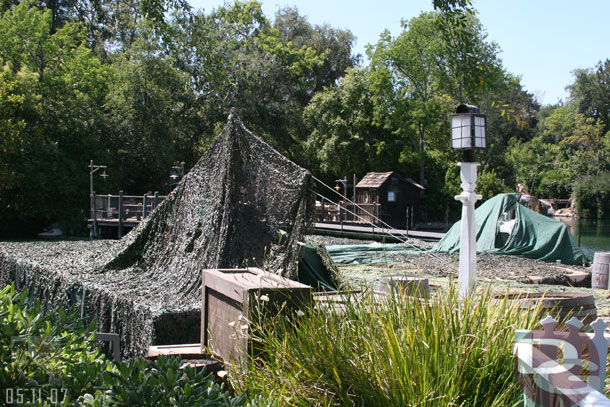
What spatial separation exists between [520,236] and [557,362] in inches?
537

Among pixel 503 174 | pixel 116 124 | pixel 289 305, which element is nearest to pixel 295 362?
pixel 289 305

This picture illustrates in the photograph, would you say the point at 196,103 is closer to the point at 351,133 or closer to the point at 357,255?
the point at 351,133

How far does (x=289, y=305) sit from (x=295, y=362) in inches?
27.3

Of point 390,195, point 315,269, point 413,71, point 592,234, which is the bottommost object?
point 592,234

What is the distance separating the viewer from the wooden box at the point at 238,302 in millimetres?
3145

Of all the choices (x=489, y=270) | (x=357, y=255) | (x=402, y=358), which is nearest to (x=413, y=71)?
(x=357, y=255)

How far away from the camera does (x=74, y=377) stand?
7.01 ft

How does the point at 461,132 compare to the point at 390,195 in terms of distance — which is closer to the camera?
the point at 461,132

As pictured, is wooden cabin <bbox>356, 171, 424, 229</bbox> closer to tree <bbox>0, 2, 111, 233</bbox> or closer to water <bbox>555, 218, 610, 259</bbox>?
water <bbox>555, 218, 610, 259</bbox>

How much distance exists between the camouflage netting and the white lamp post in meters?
1.70

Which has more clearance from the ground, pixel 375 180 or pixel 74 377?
pixel 375 180

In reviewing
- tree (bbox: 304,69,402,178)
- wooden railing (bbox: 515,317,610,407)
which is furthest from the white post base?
tree (bbox: 304,69,402,178)

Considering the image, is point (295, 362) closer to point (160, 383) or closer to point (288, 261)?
point (160, 383)

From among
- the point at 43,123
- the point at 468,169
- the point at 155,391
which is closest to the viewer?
the point at 155,391
